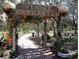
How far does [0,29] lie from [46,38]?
790mm

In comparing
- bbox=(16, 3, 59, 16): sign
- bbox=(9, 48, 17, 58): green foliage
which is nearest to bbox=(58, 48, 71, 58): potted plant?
bbox=(16, 3, 59, 16): sign

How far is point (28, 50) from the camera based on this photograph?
159 inches

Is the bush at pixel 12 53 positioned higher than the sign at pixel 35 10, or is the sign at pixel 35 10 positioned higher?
the sign at pixel 35 10

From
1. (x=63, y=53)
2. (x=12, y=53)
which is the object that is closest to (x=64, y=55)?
(x=63, y=53)

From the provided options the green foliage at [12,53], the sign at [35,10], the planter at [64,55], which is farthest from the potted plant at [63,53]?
the green foliage at [12,53]

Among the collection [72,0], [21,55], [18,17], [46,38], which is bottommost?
[21,55]

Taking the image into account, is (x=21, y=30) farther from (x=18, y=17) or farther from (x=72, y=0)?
(x=72, y=0)

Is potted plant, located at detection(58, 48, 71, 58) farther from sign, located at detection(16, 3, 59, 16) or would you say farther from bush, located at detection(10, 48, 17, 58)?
bush, located at detection(10, 48, 17, 58)

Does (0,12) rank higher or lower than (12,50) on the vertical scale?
higher

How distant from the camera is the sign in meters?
3.90

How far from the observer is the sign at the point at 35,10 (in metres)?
3.90

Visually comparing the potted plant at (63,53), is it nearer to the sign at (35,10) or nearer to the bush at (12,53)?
the sign at (35,10)

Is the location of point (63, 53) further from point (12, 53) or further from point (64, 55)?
point (12, 53)

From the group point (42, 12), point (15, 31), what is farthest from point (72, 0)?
point (15, 31)
